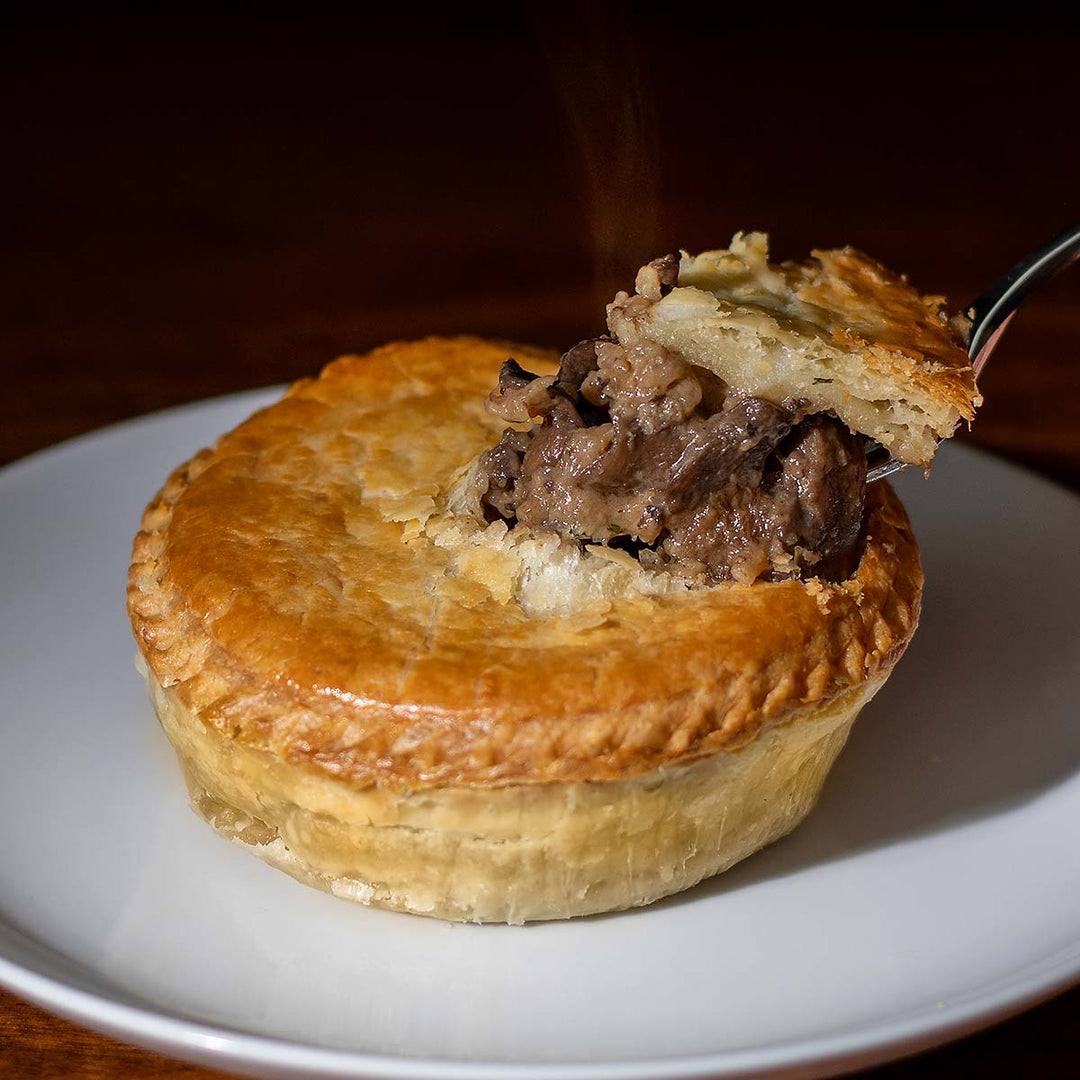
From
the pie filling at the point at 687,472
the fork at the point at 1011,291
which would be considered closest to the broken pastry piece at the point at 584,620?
the pie filling at the point at 687,472

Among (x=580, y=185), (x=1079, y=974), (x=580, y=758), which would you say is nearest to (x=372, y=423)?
(x=580, y=185)

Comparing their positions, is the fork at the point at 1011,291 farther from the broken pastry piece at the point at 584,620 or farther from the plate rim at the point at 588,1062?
the plate rim at the point at 588,1062

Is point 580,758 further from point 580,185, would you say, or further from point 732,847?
point 580,185

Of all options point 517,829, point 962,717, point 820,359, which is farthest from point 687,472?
point 962,717

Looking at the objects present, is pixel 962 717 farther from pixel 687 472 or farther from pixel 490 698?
pixel 490 698

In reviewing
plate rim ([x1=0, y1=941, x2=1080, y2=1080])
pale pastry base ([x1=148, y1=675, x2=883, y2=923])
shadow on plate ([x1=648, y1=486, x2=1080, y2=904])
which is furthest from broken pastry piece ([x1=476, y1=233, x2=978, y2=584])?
plate rim ([x1=0, y1=941, x2=1080, y2=1080])

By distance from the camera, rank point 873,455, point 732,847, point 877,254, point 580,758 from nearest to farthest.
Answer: point 580,758 < point 732,847 < point 873,455 < point 877,254

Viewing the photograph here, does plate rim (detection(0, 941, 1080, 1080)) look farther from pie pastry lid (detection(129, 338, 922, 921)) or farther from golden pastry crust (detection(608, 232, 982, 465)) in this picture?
golden pastry crust (detection(608, 232, 982, 465))

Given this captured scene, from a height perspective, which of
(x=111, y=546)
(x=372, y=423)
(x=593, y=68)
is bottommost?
(x=111, y=546)
